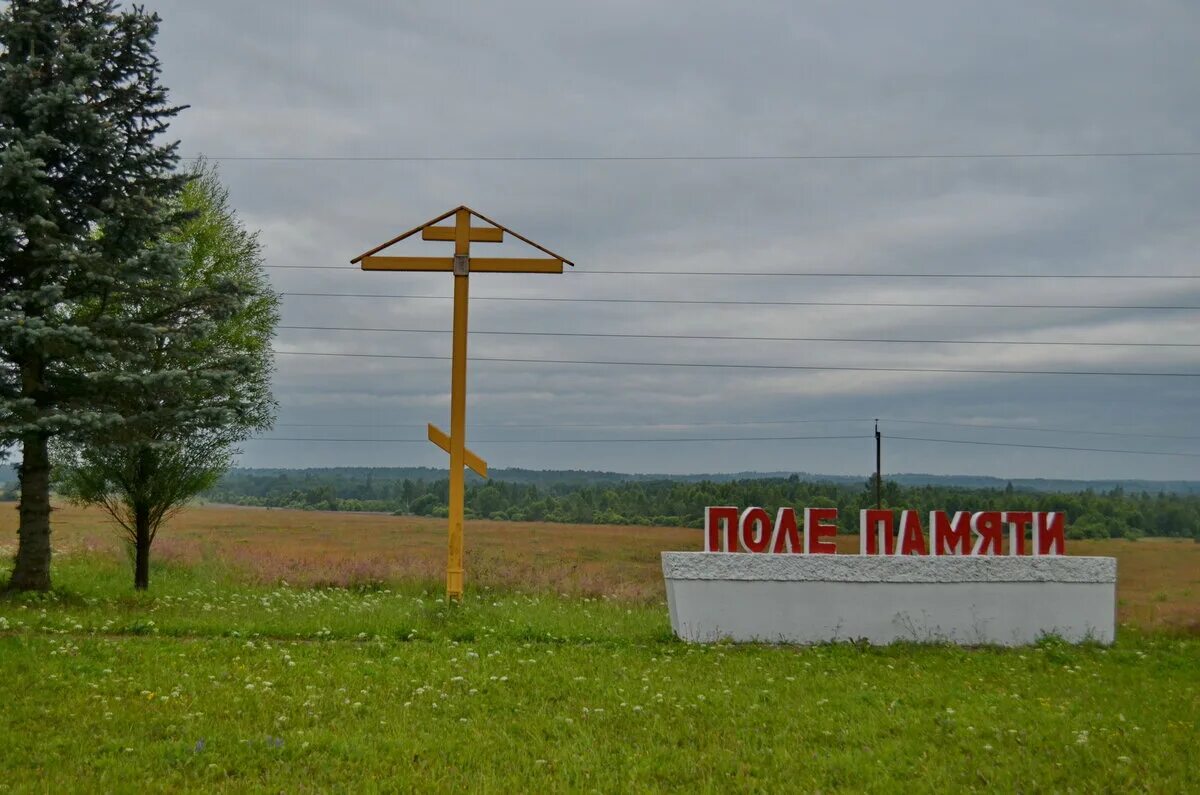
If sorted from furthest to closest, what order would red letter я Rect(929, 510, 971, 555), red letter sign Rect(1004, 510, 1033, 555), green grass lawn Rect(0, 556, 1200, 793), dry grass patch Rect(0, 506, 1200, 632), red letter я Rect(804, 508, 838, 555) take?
1. dry grass patch Rect(0, 506, 1200, 632)
2. red letter sign Rect(1004, 510, 1033, 555)
3. red letter я Rect(929, 510, 971, 555)
4. red letter я Rect(804, 508, 838, 555)
5. green grass lawn Rect(0, 556, 1200, 793)

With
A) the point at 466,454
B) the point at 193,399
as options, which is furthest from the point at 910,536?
the point at 193,399

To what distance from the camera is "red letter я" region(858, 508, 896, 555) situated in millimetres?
15781

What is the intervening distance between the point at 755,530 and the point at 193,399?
11.0 metres

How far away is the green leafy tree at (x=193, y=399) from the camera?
1734cm

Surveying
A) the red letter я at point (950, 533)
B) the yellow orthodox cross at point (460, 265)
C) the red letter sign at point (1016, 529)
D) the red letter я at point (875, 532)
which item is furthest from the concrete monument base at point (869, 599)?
the yellow orthodox cross at point (460, 265)

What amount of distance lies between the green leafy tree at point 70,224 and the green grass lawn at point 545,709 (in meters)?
3.07

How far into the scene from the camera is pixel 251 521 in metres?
49.9

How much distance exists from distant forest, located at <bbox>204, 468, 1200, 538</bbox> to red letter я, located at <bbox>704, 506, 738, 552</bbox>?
1142mm

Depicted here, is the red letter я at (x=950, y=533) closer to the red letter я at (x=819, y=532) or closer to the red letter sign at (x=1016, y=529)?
the red letter sign at (x=1016, y=529)

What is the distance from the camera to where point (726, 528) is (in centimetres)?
1570

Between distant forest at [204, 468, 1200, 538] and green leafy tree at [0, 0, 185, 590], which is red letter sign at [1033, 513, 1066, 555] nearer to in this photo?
distant forest at [204, 468, 1200, 538]

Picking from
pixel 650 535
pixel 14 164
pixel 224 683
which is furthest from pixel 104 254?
pixel 650 535

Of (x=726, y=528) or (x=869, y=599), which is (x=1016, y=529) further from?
(x=726, y=528)

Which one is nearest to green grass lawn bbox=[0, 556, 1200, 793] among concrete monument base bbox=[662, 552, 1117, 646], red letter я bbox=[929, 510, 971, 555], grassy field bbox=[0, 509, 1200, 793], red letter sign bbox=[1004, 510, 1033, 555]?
grassy field bbox=[0, 509, 1200, 793]
